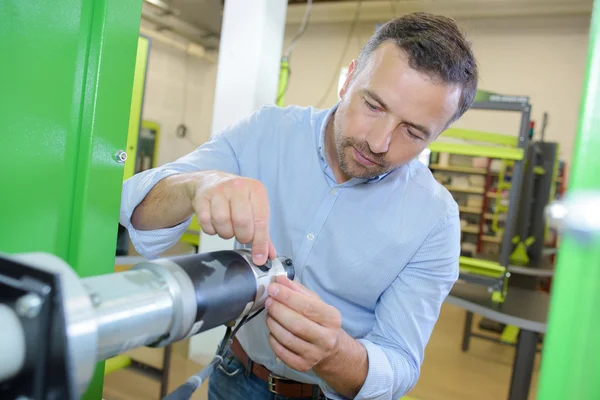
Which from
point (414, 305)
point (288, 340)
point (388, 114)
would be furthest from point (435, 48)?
point (288, 340)

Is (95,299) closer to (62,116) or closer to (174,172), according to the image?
(62,116)

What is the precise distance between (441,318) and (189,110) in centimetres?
612

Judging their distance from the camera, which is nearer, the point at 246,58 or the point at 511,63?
the point at 246,58

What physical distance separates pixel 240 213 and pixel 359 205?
50 centimetres

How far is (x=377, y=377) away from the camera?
0.88 meters

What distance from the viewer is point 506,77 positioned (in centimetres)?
604

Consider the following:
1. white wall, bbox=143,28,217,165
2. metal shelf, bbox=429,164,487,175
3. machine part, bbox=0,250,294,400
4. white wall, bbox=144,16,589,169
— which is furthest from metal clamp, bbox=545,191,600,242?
white wall, bbox=143,28,217,165

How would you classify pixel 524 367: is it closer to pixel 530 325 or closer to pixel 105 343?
pixel 530 325

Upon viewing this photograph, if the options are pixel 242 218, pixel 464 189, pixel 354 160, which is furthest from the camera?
pixel 464 189

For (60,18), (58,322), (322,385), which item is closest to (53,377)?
(58,322)

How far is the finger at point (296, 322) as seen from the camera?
663 mm

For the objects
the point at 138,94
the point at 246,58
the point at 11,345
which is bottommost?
the point at 11,345

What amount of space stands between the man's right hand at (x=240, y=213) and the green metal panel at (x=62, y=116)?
5.9 inches

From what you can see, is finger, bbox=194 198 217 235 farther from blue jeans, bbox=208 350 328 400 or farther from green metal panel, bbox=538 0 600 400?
blue jeans, bbox=208 350 328 400
